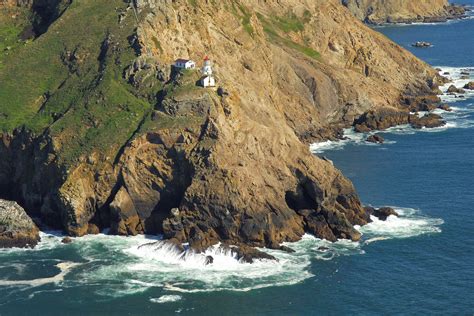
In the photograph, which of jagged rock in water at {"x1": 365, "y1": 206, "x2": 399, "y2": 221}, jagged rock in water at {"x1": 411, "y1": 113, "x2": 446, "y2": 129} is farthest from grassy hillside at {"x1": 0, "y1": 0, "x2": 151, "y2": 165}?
jagged rock in water at {"x1": 411, "y1": 113, "x2": 446, "y2": 129}

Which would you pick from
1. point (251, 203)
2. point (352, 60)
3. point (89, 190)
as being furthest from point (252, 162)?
point (352, 60)

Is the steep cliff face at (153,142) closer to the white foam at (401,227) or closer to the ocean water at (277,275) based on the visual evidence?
the white foam at (401,227)

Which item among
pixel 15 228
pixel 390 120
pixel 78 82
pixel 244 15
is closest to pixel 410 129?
pixel 390 120

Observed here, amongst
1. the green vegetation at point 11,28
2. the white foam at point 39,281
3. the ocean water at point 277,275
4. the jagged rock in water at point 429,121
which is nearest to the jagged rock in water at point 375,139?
the jagged rock in water at point 429,121

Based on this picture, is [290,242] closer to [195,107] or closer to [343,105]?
[195,107]

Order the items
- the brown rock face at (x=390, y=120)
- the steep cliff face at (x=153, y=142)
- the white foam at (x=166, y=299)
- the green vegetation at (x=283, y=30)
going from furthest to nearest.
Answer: the green vegetation at (x=283, y=30) → the brown rock face at (x=390, y=120) → the steep cliff face at (x=153, y=142) → the white foam at (x=166, y=299)

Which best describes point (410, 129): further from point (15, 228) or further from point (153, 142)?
point (15, 228)
